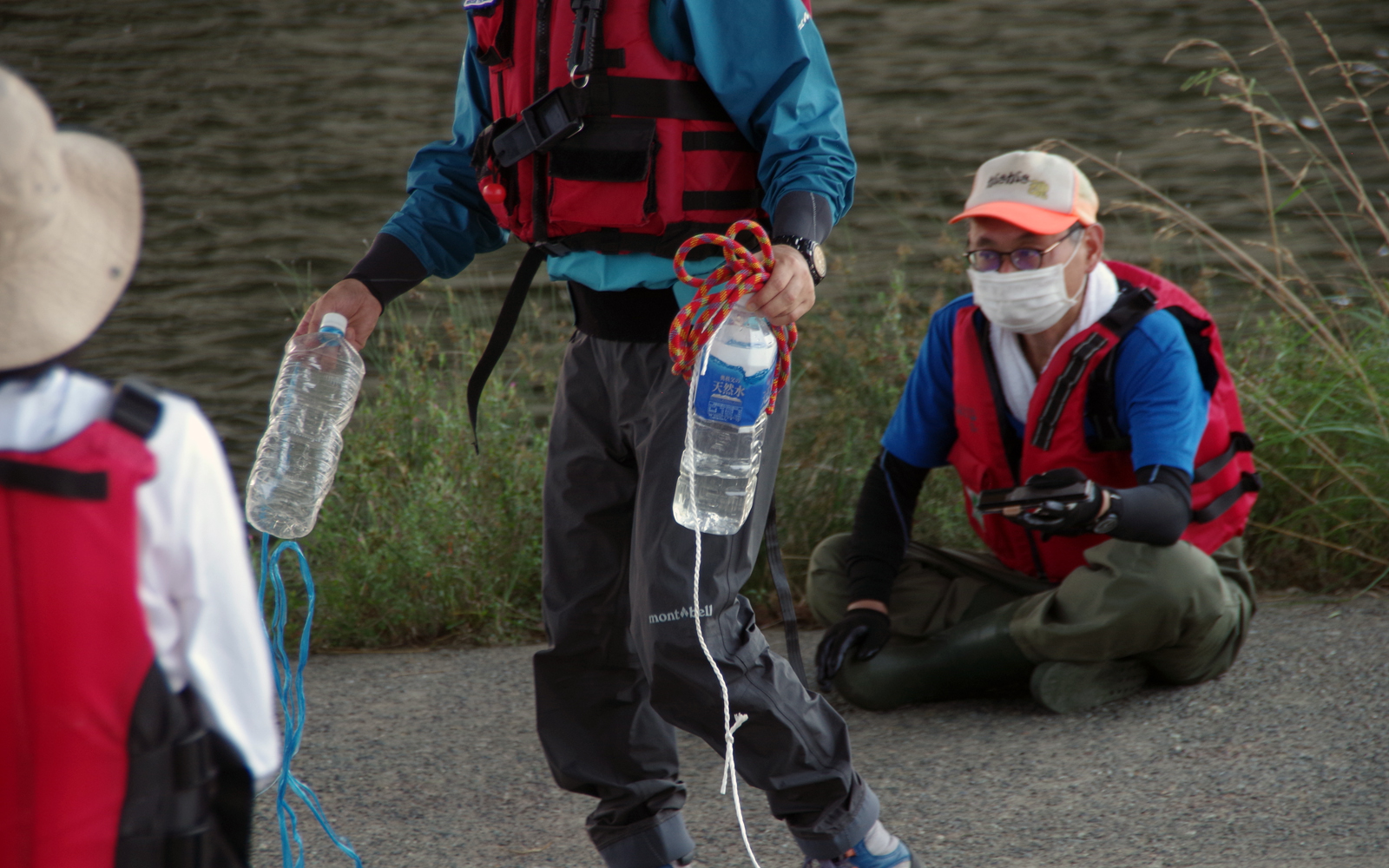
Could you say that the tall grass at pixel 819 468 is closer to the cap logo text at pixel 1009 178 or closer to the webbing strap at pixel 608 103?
the cap logo text at pixel 1009 178

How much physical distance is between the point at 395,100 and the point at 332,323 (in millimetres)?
7732

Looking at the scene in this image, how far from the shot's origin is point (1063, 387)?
135 inches

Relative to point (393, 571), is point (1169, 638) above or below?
above

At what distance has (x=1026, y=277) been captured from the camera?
3449mm

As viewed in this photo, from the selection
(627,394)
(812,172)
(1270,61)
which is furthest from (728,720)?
(1270,61)

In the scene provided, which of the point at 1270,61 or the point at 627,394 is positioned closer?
the point at 627,394

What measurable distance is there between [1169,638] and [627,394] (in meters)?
1.81

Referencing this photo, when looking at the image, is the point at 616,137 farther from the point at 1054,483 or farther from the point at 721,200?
the point at 1054,483

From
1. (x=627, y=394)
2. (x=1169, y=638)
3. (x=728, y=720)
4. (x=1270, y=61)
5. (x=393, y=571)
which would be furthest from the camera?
(x=1270, y=61)

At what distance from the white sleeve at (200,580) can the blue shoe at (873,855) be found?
56.3 inches

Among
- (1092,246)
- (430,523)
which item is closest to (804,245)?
(1092,246)

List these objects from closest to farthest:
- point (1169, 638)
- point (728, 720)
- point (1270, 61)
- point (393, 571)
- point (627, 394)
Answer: point (728, 720), point (627, 394), point (1169, 638), point (393, 571), point (1270, 61)

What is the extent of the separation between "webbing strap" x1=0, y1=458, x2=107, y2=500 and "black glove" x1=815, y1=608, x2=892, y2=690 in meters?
2.62

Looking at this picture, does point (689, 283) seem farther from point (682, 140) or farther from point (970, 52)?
point (970, 52)
